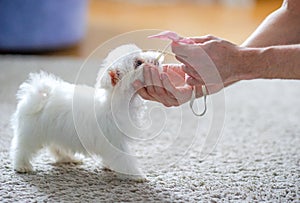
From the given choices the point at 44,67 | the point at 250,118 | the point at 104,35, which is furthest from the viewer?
the point at 104,35

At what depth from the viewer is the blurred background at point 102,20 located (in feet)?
8.20

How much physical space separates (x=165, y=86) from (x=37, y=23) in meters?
1.41

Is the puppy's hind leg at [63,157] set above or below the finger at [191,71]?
below

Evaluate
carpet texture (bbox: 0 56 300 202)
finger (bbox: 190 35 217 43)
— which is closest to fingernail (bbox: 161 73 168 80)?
finger (bbox: 190 35 217 43)

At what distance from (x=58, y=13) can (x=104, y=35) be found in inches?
20.7

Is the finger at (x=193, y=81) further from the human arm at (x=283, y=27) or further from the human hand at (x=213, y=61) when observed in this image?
the human arm at (x=283, y=27)

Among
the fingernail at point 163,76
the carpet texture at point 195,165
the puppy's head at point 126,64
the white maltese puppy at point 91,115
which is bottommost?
the carpet texture at point 195,165

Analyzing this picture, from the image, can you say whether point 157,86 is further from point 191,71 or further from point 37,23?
point 37,23

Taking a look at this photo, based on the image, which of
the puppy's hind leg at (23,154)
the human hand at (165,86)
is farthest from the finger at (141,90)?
the puppy's hind leg at (23,154)

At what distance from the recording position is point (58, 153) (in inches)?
54.2

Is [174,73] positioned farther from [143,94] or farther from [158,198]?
[158,198]

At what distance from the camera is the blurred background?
250cm

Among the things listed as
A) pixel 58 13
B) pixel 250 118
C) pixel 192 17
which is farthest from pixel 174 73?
pixel 192 17

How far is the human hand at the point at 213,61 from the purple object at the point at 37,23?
1412 millimetres
